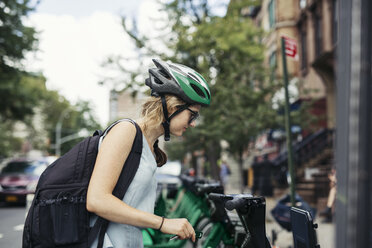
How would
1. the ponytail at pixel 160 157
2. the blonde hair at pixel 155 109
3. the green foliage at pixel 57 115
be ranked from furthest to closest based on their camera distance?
1. the green foliage at pixel 57 115
2. the ponytail at pixel 160 157
3. the blonde hair at pixel 155 109

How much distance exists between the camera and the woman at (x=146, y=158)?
5.55ft

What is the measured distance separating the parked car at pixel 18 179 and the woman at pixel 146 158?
12758mm

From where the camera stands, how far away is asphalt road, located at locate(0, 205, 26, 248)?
769 centimetres

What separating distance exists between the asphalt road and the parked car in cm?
146

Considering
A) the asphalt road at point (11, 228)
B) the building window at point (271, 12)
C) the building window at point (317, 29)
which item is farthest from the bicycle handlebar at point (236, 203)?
the building window at point (271, 12)

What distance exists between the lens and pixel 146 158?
184 cm

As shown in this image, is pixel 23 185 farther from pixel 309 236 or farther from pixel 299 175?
pixel 309 236

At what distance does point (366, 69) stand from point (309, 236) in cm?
141

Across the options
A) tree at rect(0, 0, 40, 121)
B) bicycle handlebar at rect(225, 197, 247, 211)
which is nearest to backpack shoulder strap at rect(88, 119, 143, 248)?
bicycle handlebar at rect(225, 197, 247, 211)

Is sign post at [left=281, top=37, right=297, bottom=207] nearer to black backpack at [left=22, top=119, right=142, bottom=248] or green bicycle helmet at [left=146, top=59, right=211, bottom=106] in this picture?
green bicycle helmet at [left=146, top=59, right=211, bottom=106]

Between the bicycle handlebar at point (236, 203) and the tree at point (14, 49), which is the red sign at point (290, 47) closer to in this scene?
the bicycle handlebar at point (236, 203)

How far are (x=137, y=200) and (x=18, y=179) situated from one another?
47.8ft

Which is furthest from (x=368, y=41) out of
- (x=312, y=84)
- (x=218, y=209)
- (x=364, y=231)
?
(x=312, y=84)

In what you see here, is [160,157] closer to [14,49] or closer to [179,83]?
[179,83]
